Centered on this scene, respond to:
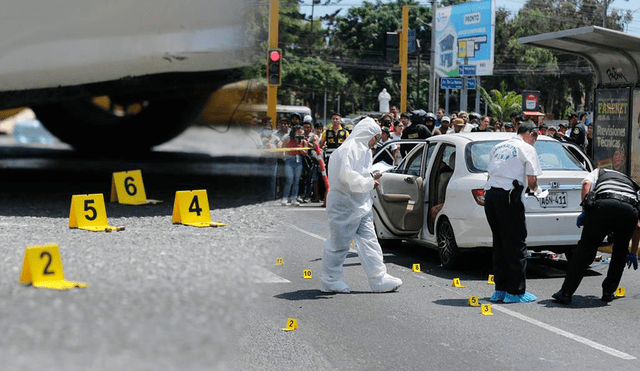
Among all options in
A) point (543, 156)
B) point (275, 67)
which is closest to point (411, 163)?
point (543, 156)

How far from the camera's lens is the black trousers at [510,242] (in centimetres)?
752

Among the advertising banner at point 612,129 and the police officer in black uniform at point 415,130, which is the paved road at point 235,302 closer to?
the police officer in black uniform at point 415,130

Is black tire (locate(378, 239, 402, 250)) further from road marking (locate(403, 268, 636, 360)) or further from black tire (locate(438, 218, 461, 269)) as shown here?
road marking (locate(403, 268, 636, 360))

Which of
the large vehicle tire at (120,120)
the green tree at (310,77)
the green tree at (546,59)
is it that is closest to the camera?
the large vehicle tire at (120,120)

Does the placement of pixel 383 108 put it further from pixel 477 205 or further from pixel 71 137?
pixel 477 205

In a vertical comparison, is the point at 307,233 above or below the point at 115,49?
below

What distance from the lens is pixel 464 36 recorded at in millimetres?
43750

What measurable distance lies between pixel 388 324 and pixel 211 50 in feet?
10.8

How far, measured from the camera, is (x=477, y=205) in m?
8.76

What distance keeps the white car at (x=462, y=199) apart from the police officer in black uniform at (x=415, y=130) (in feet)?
13.9

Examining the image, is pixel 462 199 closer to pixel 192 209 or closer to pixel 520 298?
pixel 520 298

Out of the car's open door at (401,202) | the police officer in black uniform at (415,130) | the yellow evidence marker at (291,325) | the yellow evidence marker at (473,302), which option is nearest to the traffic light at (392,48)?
the police officer in black uniform at (415,130)

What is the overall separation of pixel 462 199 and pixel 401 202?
1008 mm

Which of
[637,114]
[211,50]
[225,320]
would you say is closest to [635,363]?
[225,320]
